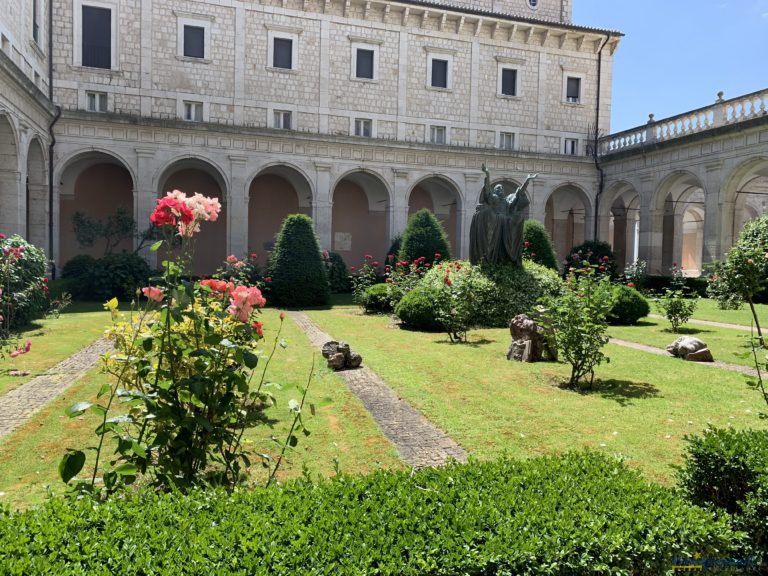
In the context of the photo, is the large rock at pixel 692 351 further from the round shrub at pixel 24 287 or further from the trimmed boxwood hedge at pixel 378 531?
the round shrub at pixel 24 287

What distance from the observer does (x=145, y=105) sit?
850 inches

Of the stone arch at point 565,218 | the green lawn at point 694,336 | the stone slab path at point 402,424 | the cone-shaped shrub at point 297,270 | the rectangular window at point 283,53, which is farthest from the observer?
the stone arch at point 565,218

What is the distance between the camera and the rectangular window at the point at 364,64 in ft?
80.2

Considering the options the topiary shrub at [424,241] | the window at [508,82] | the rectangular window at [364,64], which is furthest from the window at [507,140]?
the topiary shrub at [424,241]

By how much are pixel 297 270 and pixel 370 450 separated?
12492mm

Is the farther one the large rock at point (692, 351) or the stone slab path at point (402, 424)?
the large rock at point (692, 351)

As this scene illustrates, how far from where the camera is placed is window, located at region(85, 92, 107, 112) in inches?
827

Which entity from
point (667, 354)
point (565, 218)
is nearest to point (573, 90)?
point (565, 218)

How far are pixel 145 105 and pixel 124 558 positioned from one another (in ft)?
74.0

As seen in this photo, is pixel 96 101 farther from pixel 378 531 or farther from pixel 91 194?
pixel 378 531

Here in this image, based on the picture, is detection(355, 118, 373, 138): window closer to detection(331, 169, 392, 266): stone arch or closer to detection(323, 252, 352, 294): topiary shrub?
detection(331, 169, 392, 266): stone arch

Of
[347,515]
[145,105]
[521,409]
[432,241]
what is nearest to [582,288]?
[521,409]

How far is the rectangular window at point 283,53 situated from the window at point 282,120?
1.87 metres

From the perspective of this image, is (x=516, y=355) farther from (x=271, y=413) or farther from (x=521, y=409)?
(x=271, y=413)
